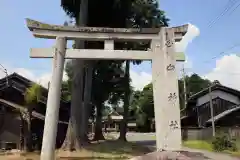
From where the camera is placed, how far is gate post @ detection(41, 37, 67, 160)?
1382cm

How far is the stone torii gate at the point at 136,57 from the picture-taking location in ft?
45.4

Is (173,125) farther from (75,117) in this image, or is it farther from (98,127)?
(98,127)

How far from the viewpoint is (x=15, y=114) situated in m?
25.0

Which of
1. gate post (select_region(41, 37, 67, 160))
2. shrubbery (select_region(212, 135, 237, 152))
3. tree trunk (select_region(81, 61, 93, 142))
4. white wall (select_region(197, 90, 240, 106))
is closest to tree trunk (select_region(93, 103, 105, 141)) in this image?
tree trunk (select_region(81, 61, 93, 142))

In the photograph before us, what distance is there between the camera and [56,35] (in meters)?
15.1

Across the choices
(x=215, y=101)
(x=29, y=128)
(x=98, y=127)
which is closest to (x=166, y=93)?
(x=29, y=128)

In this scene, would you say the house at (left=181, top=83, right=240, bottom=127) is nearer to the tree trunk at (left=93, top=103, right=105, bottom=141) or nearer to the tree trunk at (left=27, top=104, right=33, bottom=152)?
the tree trunk at (left=93, top=103, right=105, bottom=141)

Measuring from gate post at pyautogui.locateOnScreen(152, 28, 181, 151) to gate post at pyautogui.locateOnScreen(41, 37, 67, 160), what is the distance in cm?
439

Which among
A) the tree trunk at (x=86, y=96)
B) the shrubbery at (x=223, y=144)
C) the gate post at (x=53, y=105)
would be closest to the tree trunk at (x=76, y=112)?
the tree trunk at (x=86, y=96)

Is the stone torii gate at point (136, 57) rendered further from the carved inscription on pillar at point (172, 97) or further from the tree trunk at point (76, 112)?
the tree trunk at point (76, 112)

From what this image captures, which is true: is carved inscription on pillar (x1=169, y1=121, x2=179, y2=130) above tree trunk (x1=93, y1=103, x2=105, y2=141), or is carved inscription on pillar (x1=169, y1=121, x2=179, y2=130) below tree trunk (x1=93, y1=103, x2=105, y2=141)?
below

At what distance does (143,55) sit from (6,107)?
47.3ft

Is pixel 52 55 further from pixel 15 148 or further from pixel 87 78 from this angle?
pixel 15 148

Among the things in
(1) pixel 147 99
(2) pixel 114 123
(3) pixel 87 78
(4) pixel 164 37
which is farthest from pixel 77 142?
(2) pixel 114 123
